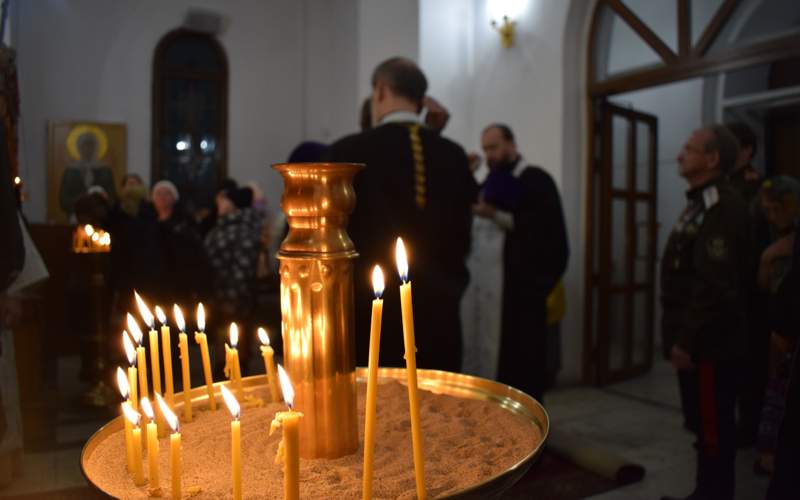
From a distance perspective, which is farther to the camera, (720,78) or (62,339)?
(720,78)

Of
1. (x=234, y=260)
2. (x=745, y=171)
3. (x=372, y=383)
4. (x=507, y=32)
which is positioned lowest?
(x=234, y=260)

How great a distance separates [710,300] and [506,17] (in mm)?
3647

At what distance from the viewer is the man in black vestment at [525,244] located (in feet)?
11.7

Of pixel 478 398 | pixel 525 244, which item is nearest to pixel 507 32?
pixel 525 244

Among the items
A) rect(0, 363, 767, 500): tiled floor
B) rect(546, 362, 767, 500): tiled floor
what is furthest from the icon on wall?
rect(546, 362, 767, 500): tiled floor

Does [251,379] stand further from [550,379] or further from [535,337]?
[550,379]

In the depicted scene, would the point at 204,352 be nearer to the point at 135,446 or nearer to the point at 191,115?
the point at 135,446

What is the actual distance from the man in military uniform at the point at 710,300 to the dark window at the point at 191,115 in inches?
246

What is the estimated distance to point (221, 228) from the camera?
4707 millimetres

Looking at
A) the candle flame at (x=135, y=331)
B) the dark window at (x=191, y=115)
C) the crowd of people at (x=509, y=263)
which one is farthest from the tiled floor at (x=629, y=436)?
the dark window at (x=191, y=115)

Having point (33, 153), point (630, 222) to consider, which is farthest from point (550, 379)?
point (33, 153)

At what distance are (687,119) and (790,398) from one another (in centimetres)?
527

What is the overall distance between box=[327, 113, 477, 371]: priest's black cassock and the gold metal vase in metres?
1.08

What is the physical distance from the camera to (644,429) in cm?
413
